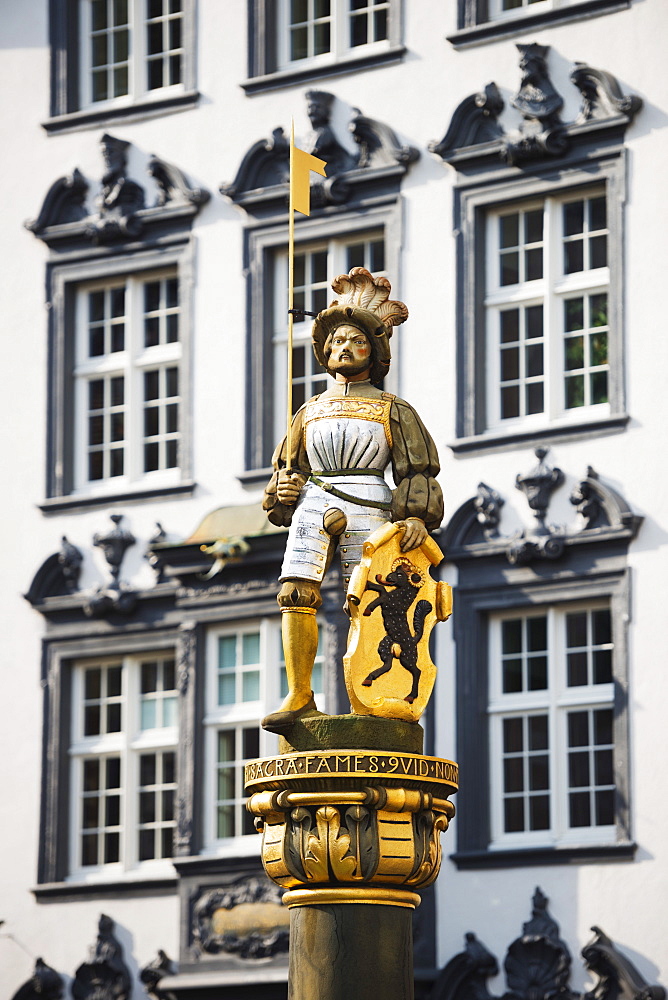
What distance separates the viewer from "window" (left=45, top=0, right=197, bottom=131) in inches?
932

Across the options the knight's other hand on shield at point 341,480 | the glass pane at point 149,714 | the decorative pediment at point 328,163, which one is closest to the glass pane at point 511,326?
the decorative pediment at point 328,163

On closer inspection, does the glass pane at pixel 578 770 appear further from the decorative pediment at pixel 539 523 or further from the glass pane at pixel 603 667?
the decorative pediment at pixel 539 523

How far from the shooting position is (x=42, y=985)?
2195 centimetres

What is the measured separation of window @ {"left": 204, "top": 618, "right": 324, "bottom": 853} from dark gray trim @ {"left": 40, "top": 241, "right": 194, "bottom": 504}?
1965mm

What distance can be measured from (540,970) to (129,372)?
305 inches

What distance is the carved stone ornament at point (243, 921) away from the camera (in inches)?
818

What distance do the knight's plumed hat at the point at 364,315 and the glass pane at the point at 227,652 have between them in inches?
421

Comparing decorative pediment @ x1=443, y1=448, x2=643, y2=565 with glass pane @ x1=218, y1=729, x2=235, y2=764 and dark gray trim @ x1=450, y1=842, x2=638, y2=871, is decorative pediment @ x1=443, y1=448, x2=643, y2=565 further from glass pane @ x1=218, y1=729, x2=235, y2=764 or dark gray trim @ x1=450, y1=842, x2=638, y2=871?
glass pane @ x1=218, y1=729, x2=235, y2=764

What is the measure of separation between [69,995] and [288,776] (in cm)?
1239

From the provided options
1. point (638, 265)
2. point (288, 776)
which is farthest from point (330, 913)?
point (638, 265)

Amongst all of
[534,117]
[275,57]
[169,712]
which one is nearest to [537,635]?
[169,712]

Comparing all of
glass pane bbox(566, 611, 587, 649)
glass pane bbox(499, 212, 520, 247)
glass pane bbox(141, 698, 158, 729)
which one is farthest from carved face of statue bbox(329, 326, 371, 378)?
glass pane bbox(141, 698, 158, 729)

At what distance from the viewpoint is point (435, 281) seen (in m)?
21.3

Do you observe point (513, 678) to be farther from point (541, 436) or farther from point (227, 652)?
point (227, 652)
